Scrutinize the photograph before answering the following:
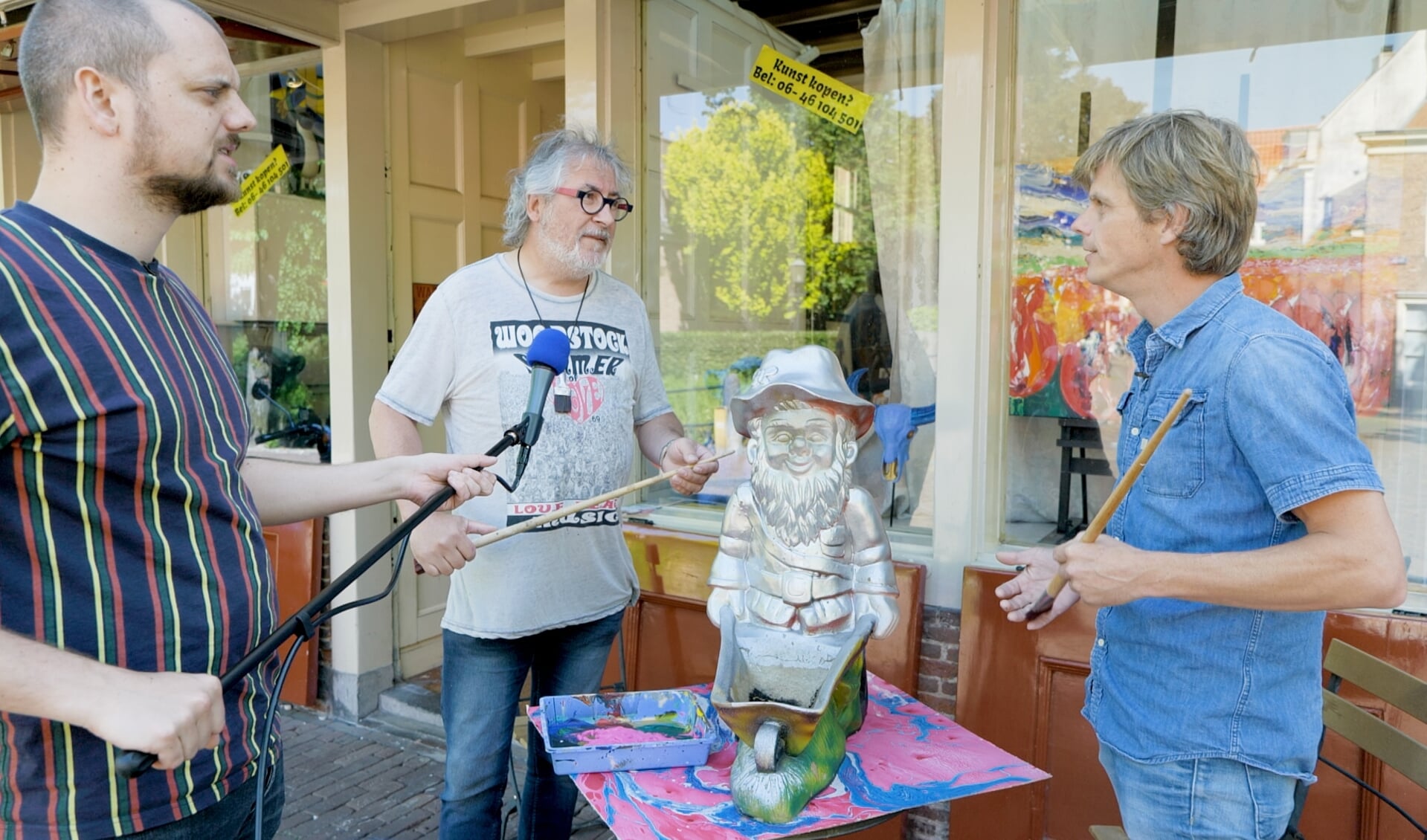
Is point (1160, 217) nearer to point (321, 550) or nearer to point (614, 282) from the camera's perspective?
point (614, 282)

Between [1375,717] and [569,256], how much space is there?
219 cm

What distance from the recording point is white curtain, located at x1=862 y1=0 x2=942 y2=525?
3518mm

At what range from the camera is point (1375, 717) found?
2.08 m

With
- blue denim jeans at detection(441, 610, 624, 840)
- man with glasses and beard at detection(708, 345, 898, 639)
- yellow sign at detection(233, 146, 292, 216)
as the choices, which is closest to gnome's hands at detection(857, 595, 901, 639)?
man with glasses and beard at detection(708, 345, 898, 639)

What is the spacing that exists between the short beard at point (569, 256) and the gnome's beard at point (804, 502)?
73cm

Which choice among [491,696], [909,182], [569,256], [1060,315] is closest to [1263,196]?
[1060,315]

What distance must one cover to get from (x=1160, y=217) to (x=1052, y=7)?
6.49 feet

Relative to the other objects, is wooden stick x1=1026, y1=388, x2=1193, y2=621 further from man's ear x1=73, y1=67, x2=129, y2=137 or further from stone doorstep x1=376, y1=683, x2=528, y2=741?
stone doorstep x1=376, y1=683, x2=528, y2=741

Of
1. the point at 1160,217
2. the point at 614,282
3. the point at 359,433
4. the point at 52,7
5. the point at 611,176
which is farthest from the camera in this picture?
the point at 359,433

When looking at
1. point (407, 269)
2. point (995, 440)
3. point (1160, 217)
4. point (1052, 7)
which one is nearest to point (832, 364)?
point (1160, 217)

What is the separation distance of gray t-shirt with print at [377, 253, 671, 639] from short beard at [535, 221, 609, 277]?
10 centimetres

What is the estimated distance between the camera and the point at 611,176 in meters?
2.38

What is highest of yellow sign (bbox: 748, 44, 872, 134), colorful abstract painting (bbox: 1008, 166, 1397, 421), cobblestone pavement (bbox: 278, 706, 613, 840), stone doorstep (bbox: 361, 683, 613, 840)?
yellow sign (bbox: 748, 44, 872, 134)

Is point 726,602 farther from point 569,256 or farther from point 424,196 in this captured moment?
point 424,196
